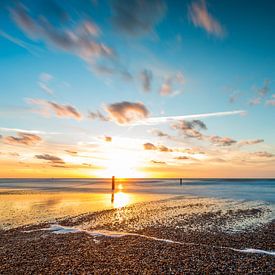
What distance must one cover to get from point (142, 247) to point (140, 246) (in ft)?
0.74

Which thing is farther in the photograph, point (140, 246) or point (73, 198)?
point (73, 198)

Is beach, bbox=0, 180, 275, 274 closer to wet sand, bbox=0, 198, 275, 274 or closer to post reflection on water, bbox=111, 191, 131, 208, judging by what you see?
wet sand, bbox=0, 198, 275, 274

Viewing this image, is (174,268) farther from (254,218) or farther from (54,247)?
(254,218)

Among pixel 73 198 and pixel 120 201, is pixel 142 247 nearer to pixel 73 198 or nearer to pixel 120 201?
pixel 120 201

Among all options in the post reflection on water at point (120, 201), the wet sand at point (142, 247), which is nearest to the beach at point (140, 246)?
the wet sand at point (142, 247)

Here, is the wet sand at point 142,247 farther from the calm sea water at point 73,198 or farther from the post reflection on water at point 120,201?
the post reflection on water at point 120,201

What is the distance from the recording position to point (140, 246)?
13.0 meters

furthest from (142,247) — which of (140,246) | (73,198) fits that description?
(73,198)

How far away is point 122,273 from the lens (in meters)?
9.42

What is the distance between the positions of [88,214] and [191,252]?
13855 millimetres

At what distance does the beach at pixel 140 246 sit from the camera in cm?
992

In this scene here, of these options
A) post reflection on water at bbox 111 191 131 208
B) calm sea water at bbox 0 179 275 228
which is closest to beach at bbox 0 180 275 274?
calm sea water at bbox 0 179 275 228

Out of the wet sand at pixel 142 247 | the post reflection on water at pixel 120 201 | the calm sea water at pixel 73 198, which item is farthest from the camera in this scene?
the post reflection on water at pixel 120 201

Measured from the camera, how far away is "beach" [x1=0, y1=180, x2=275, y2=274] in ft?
32.6
